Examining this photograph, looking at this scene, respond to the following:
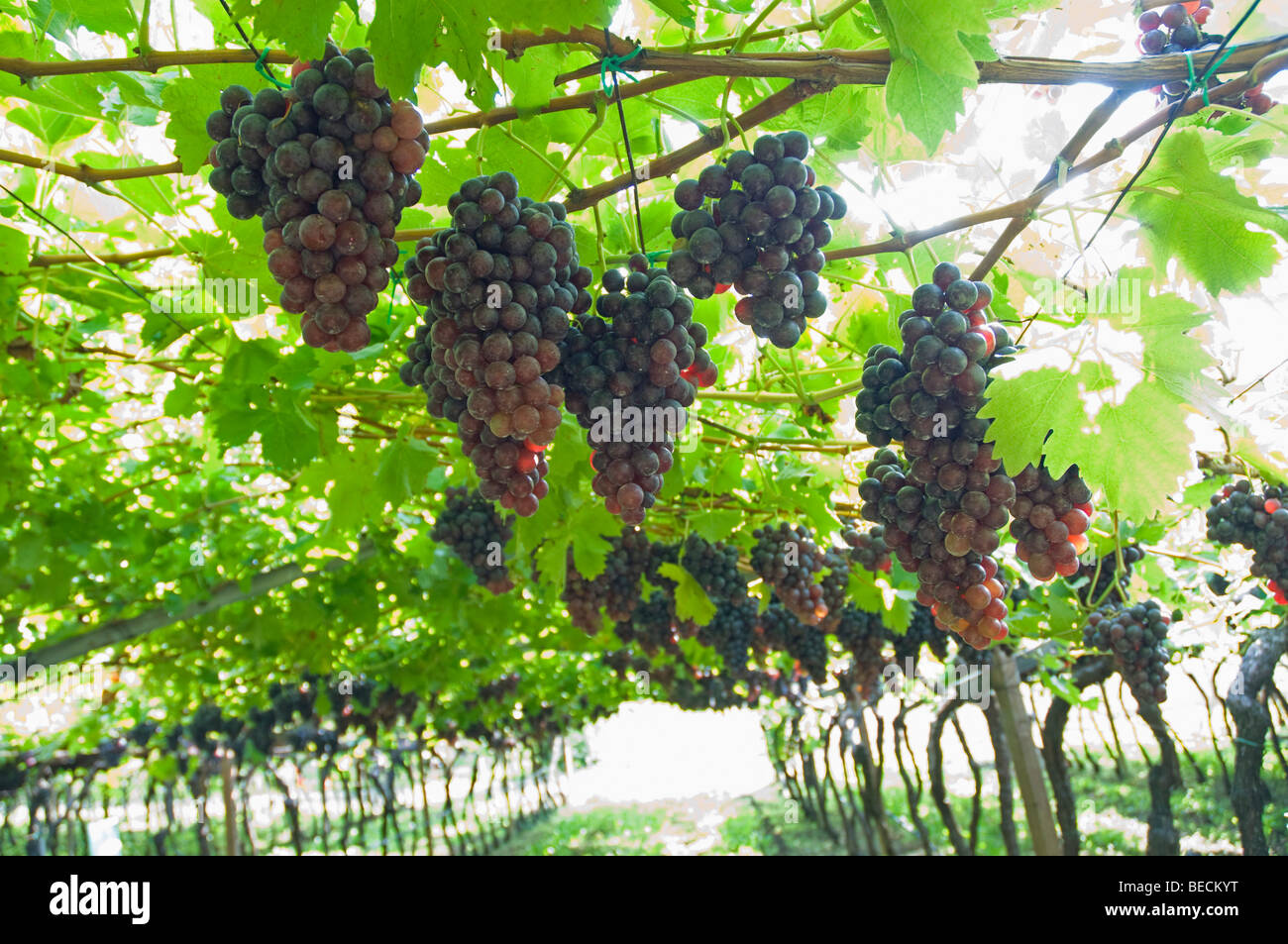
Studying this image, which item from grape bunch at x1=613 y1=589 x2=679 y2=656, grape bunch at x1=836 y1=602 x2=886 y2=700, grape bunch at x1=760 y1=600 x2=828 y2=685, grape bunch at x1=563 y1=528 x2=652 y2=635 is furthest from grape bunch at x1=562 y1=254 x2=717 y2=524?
grape bunch at x1=836 y1=602 x2=886 y2=700

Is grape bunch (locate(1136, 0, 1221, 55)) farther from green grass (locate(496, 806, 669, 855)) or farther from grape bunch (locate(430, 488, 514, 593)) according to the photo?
green grass (locate(496, 806, 669, 855))

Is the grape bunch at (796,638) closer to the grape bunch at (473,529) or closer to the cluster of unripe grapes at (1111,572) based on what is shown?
the cluster of unripe grapes at (1111,572)

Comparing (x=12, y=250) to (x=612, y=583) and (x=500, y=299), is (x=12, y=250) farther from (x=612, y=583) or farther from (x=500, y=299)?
(x=612, y=583)

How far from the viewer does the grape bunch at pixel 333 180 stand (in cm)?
118

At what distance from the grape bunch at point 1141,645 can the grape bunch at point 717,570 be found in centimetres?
188

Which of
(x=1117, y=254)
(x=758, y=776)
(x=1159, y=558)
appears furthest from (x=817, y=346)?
(x=758, y=776)

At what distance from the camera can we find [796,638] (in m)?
6.41

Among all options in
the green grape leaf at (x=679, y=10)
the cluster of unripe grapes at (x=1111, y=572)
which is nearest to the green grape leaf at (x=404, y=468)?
the green grape leaf at (x=679, y=10)

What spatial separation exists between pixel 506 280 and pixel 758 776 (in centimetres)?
1844

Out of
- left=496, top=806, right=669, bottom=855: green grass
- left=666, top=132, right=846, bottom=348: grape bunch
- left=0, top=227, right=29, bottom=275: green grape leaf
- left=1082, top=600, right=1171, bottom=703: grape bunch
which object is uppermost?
left=0, top=227, right=29, bottom=275: green grape leaf

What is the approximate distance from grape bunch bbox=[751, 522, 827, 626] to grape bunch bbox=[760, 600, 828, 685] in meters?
1.44

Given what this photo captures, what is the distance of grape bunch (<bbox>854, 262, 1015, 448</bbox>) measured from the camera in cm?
151

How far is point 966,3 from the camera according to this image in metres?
1.22
